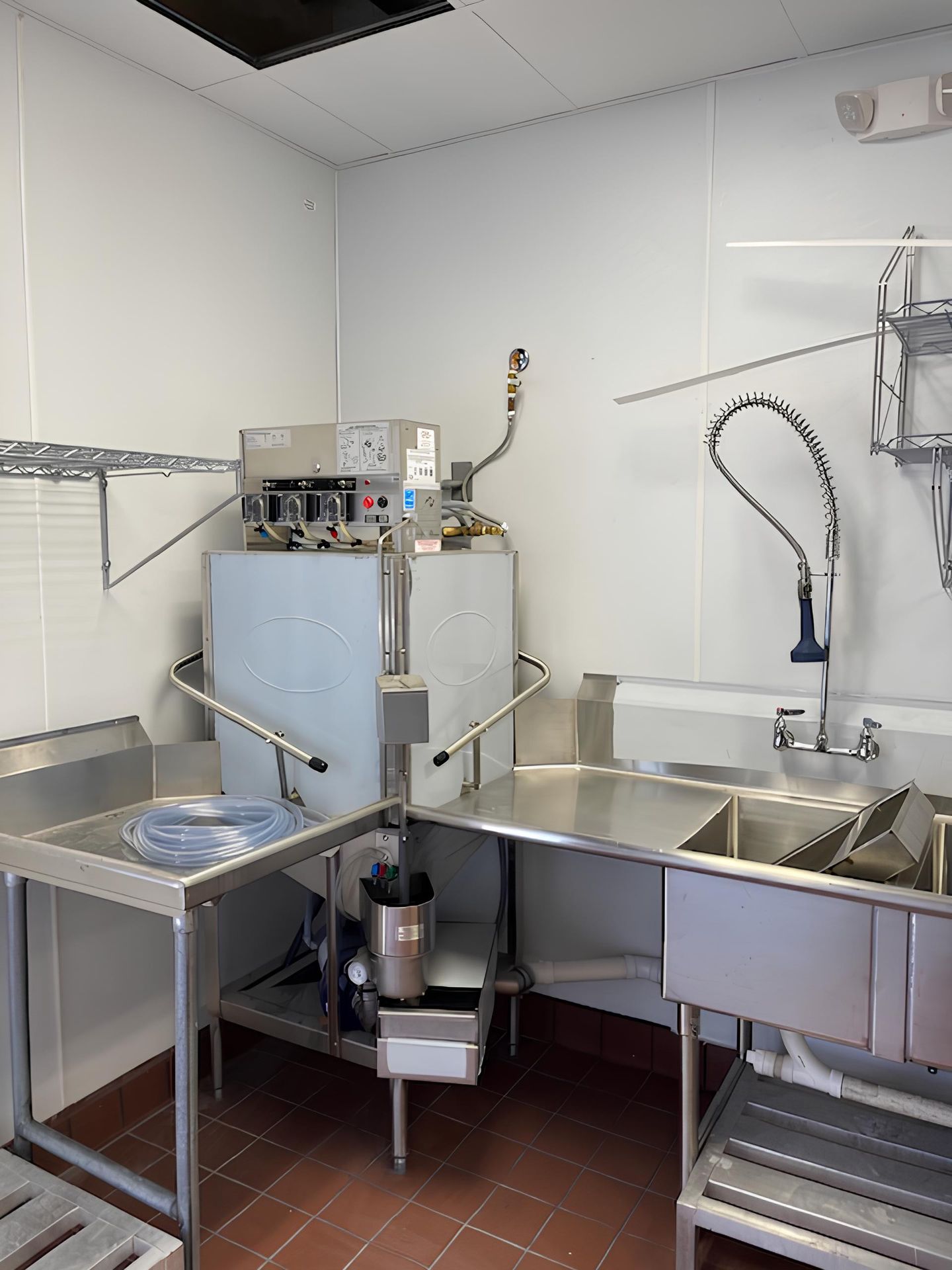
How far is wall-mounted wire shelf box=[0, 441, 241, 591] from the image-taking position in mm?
1934

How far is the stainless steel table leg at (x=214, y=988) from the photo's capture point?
2463mm

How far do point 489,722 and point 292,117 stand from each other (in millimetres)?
1743

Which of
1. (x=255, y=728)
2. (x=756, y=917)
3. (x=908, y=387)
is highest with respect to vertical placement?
(x=908, y=387)

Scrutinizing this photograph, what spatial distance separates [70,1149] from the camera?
196cm

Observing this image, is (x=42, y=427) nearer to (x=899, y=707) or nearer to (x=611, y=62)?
(x=611, y=62)

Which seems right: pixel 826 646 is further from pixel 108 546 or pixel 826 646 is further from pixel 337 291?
pixel 337 291

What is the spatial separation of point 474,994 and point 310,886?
0.47m

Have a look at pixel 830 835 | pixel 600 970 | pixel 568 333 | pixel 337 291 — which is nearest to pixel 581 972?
pixel 600 970

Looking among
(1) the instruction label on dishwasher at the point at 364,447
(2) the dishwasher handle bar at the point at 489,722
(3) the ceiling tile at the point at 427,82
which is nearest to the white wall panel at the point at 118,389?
(3) the ceiling tile at the point at 427,82

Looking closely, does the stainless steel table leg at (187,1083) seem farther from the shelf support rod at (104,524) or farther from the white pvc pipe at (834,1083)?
the white pvc pipe at (834,1083)

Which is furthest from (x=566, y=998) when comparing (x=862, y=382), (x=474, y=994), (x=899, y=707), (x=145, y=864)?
(x=862, y=382)

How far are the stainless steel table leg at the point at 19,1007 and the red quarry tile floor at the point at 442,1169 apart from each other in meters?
0.27

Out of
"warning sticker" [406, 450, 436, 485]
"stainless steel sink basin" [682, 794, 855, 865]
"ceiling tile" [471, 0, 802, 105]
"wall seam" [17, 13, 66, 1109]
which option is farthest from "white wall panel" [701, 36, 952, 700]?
"wall seam" [17, 13, 66, 1109]

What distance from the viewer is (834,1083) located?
1907mm
